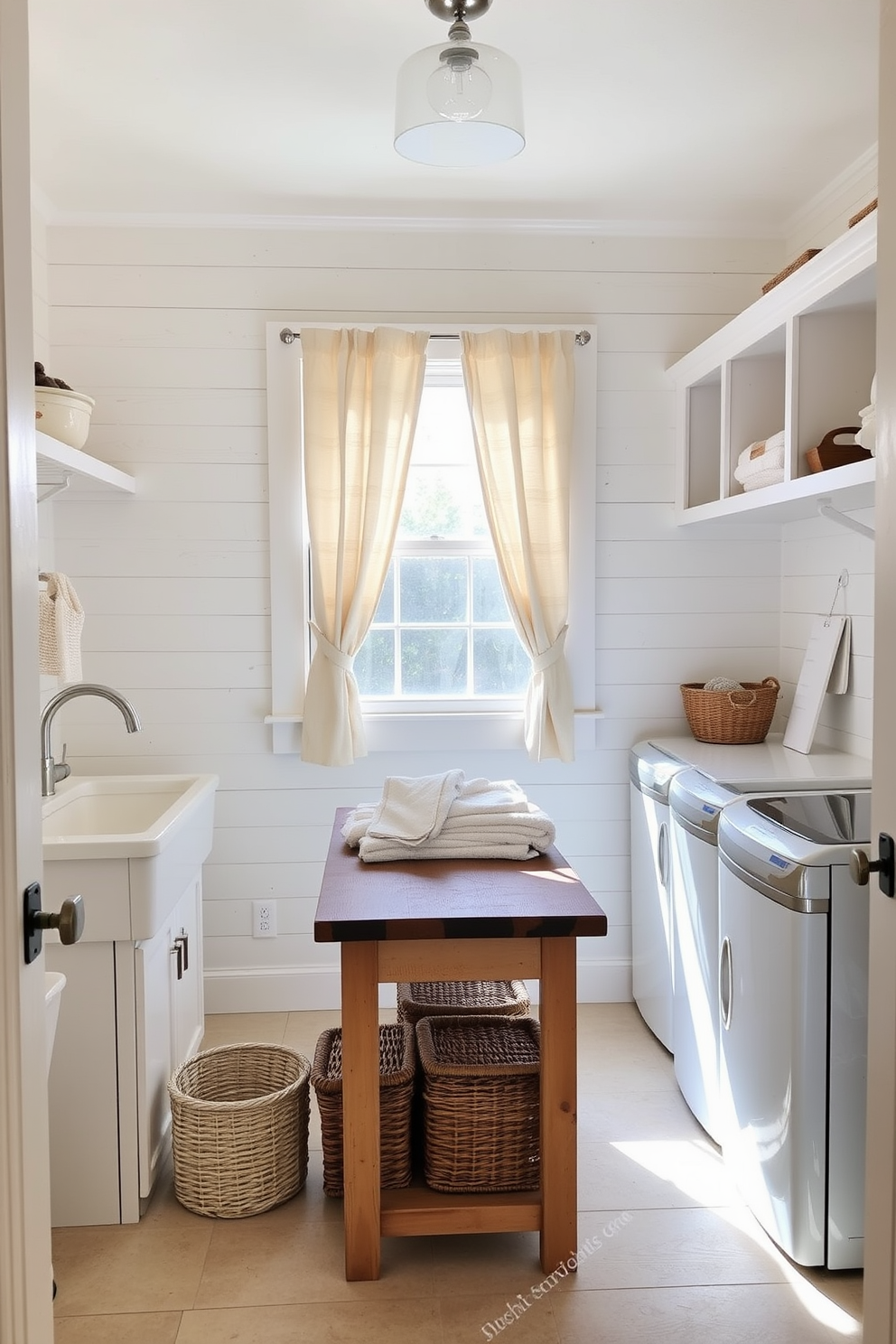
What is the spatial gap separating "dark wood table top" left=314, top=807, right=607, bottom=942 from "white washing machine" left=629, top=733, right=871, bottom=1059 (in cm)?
69

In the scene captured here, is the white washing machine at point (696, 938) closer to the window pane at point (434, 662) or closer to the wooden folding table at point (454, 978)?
the wooden folding table at point (454, 978)

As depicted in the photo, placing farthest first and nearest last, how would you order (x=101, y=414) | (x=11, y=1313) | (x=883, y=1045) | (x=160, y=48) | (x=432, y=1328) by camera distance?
1. (x=101, y=414)
2. (x=160, y=48)
3. (x=432, y=1328)
4. (x=883, y=1045)
5. (x=11, y=1313)

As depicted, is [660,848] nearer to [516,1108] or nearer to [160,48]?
[516,1108]

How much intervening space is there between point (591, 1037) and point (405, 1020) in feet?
3.30

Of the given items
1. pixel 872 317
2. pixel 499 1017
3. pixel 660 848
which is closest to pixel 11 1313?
pixel 499 1017

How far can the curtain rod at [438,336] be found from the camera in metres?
3.58

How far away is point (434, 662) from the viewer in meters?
3.78

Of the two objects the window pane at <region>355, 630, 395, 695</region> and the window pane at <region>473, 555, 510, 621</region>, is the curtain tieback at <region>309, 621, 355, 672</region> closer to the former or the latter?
the window pane at <region>355, 630, 395, 695</region>

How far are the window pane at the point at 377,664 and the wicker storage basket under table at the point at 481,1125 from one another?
1643 millimetres

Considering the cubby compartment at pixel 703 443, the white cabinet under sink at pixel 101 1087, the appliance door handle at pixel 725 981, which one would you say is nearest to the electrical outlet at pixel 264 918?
the white cabinet under sink at pixel 101 1087

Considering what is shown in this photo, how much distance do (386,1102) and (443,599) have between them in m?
1.88

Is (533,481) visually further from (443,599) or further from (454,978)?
(454,978)

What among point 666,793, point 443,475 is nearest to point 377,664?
point 443,475

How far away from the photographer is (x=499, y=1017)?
2.63m
